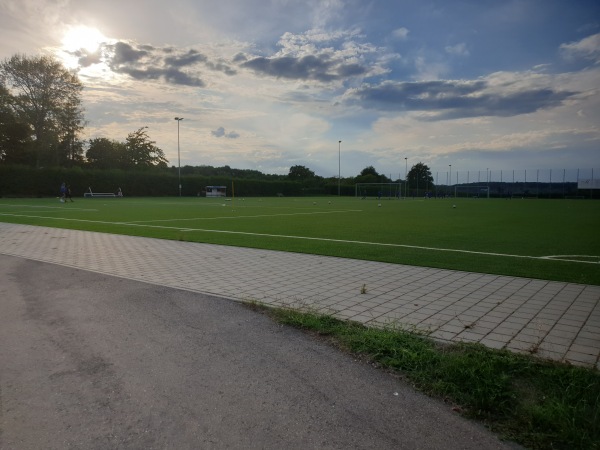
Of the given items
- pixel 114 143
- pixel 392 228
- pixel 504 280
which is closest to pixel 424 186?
pixel 114 143

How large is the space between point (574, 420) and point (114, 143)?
275 feet

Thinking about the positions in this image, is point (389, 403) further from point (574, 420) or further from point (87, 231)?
point (87, 231)

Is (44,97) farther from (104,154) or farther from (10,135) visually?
(104,154)

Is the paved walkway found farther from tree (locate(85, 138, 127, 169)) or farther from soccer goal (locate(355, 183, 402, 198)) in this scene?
tree (locate(85, 138, 127, 169))

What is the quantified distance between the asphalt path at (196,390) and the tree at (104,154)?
74.9 m

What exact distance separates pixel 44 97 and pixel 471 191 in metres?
75.2

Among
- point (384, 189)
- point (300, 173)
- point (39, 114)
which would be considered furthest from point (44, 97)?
point (300, 173)

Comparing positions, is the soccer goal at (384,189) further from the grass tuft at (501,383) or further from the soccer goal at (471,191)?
the grass tuft at (501,383)

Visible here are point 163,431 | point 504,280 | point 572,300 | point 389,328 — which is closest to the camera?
point 163,431

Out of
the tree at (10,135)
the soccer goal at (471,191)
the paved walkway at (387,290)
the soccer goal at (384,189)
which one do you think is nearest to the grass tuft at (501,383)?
the paved walkway at (387,290)

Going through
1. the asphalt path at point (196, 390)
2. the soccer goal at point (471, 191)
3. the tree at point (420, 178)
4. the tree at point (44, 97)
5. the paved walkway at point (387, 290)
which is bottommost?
the asphalt path at point (196, 390)

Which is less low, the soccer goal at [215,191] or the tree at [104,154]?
the tree at [104,154]

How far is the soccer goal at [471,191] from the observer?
83938 millimetres

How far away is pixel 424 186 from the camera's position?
302 ft
